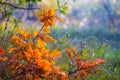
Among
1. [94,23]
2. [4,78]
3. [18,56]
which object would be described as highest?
[18,56]

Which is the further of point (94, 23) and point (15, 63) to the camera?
point (94, 23)

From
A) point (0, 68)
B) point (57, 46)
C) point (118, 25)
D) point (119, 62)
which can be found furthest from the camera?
point (118, 25)

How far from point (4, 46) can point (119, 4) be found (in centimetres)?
1745

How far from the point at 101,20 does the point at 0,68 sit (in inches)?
762

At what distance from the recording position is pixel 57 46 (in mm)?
6891

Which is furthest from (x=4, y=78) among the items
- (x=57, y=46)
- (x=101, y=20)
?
(x=101, y=20)

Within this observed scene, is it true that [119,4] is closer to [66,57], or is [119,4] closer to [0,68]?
[66,57]

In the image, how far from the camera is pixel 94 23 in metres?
22.5

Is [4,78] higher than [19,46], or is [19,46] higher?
[19,46]

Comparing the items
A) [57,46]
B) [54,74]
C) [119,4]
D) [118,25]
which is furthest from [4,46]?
[119,4]

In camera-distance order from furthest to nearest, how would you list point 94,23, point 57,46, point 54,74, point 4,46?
point 94,23 → point 57,46 → point 4,46 → point 54,74

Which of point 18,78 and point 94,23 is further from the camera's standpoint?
point 94,23

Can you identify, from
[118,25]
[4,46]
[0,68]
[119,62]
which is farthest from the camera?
[118,25]

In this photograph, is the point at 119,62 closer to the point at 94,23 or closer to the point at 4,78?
the point at 4,78
